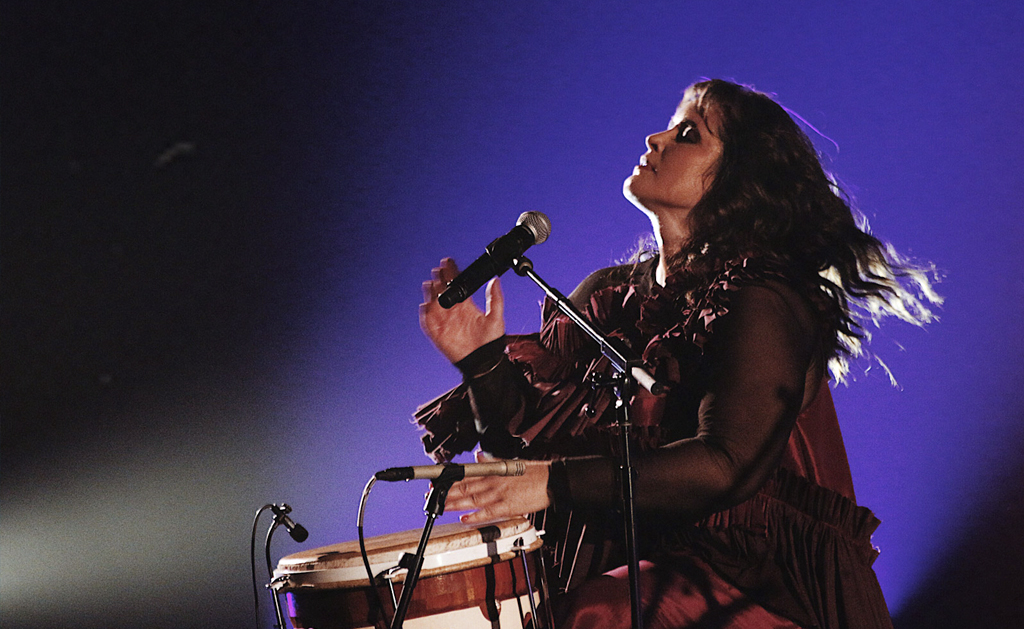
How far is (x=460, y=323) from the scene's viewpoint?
82.0 inches

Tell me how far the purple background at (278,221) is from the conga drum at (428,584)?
1.41 metres

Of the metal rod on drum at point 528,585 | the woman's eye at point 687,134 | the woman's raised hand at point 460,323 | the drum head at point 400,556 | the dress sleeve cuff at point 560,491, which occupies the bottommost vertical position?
the metal rod on drum at point 528,585

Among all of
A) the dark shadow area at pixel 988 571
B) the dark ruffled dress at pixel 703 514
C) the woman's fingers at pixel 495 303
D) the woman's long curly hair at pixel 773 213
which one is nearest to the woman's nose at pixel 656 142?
the woman's long curly hair at pixel 773 213

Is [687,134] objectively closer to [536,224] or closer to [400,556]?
[536,224]

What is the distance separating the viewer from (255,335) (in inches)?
124

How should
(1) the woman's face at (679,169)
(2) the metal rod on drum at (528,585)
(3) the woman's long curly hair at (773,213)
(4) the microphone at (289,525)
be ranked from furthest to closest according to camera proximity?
(1) the woman's face at (679,169), (3) the woman's long curly hair at (773,213), (4) the microphone at (289,525), (2) the metal rod on drum at (528,585)

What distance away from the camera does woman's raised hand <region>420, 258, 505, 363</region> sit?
6.77ft

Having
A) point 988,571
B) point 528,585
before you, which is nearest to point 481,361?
point 528,585

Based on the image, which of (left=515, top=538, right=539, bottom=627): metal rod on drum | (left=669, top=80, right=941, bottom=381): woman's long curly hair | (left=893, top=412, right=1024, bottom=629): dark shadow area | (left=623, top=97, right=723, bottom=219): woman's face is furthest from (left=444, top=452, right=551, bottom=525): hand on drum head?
(left=893, top=412, right=1024, bottom=629): dark shadow area

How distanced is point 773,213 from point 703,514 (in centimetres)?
87

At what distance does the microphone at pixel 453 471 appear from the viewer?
1.31 m

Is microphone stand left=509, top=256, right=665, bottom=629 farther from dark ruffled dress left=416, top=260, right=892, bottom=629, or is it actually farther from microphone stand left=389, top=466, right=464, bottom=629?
microphone stand left=389, top=466, right=464, bottom=629

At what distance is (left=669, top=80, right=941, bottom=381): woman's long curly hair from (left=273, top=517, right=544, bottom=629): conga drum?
33.6 inches

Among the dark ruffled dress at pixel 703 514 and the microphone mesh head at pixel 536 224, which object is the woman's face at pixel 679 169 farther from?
the microphone mesh head at pixel 536 224
